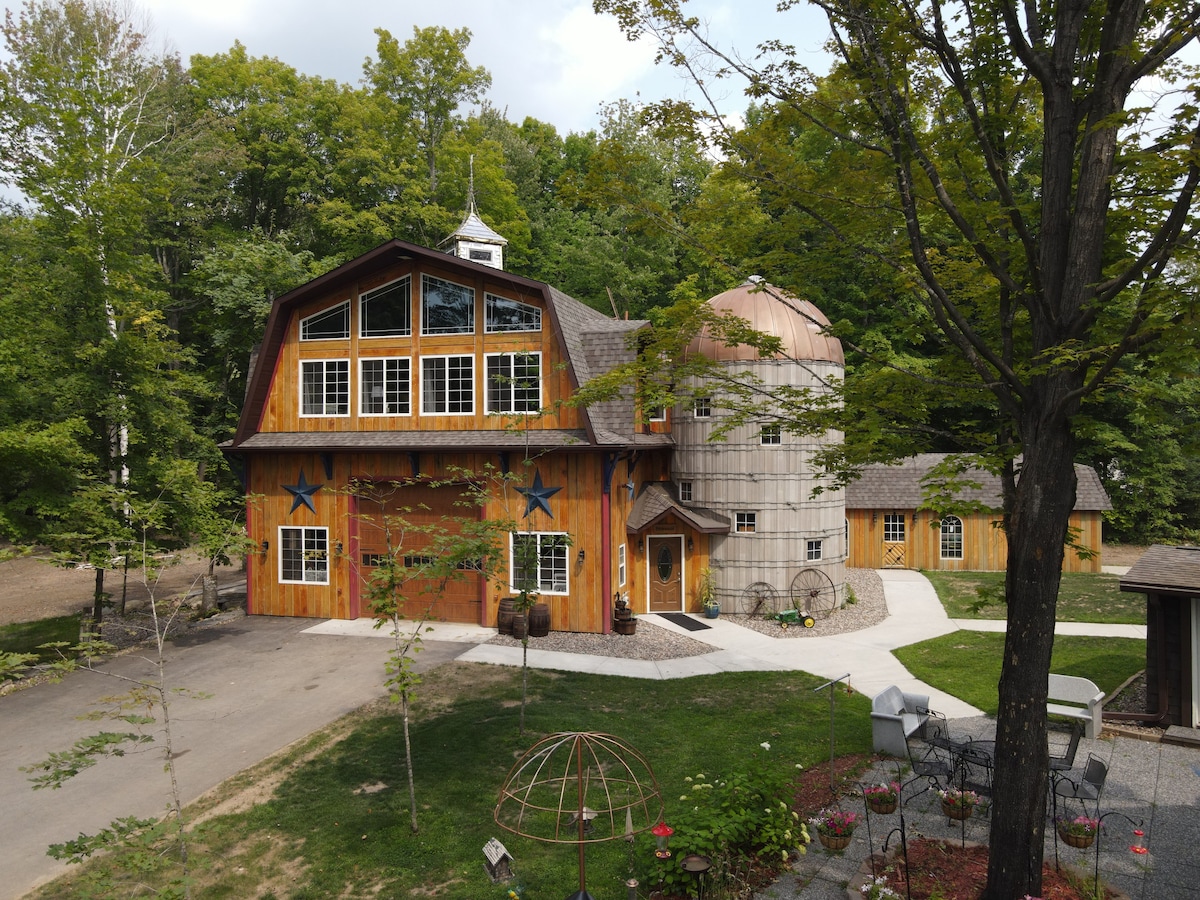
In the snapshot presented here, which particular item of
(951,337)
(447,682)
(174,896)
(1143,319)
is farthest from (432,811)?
(1143,319)

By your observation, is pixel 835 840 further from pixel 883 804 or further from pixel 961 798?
pixel 961 798

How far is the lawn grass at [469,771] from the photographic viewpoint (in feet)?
22.2

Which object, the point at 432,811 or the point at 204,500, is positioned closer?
the point at 432,811

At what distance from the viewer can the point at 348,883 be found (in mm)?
6664

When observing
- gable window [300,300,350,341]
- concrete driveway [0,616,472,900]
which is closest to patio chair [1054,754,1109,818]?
concrete driveway [0,616,472,900]

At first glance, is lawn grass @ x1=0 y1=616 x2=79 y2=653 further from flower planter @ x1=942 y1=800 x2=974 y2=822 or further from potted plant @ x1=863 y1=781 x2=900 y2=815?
flower planter @ x1=942 y1=800 x2=974 y2=822

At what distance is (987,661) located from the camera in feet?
45.8

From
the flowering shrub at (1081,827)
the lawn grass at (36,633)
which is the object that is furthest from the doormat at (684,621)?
the lawn grass at (36,633)

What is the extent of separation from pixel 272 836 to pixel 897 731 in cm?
780

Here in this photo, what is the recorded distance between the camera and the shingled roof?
23031 millimetres

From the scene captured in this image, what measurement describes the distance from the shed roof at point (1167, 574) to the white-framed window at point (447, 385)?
1299 cm

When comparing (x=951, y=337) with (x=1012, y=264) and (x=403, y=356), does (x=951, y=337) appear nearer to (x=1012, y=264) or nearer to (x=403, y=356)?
(x=1012, y=264)

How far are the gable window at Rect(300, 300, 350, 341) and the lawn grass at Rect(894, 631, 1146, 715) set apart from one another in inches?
585

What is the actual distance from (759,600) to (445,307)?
1076cm
